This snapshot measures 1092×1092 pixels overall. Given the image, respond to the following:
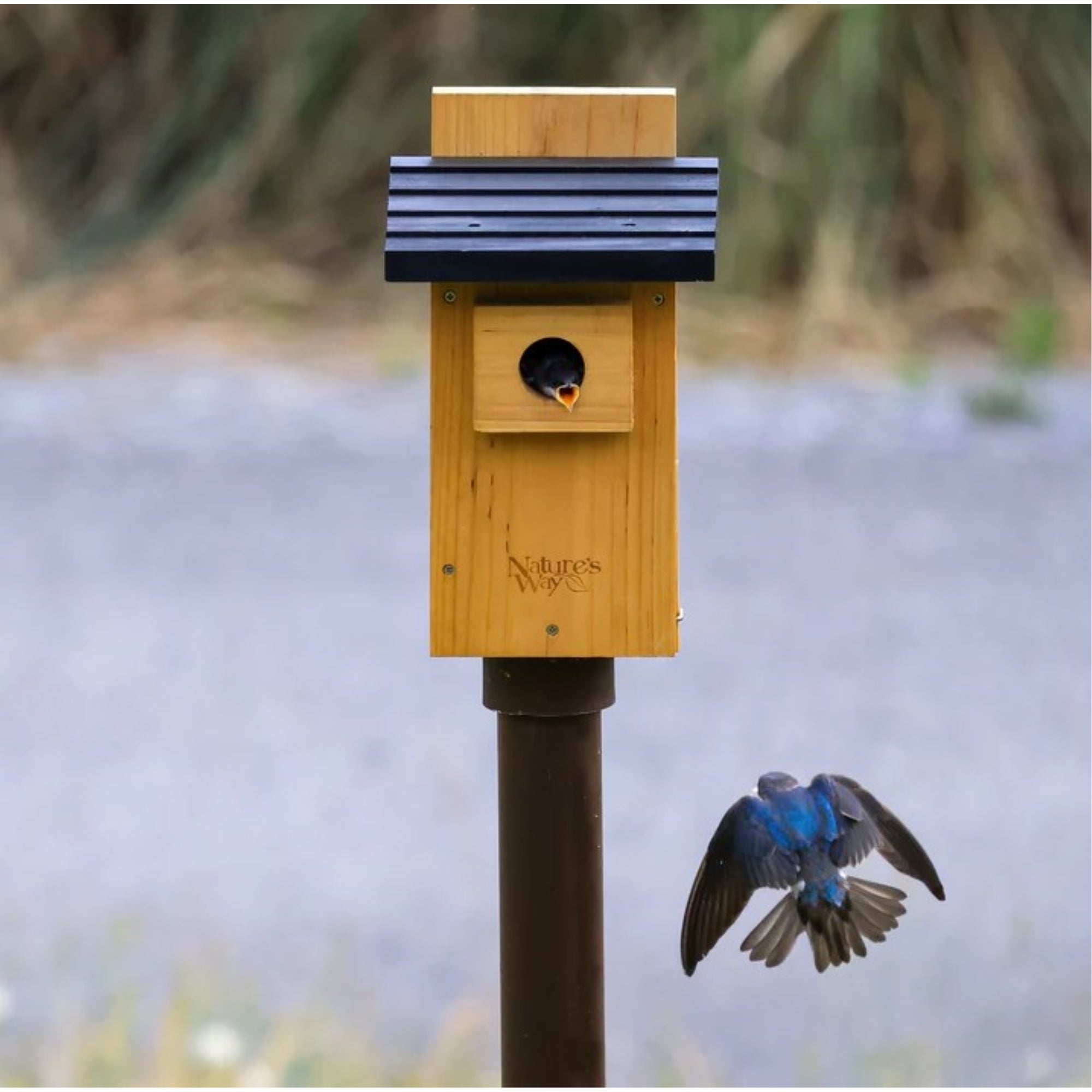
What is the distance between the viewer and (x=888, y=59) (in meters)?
6.45

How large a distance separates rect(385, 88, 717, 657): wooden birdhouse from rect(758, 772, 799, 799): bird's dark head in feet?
0.46

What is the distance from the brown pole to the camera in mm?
1717

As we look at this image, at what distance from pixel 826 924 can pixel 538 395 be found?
0.49m

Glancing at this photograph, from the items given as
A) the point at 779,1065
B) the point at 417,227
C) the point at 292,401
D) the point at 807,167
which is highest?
the point at 807,167

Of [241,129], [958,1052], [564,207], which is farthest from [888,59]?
[564,207]

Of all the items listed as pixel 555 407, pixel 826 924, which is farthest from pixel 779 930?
pixel 555 407

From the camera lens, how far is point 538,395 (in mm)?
1674

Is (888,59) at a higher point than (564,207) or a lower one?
higher

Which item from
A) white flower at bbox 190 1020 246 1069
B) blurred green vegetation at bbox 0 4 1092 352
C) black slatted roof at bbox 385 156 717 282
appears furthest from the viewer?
blurred green vegetation at bbox 0 4 1092 352

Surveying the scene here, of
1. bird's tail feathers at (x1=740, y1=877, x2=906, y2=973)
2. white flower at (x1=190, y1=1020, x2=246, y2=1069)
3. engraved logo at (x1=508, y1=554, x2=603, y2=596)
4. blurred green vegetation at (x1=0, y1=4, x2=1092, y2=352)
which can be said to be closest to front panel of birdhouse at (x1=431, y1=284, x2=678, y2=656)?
engraved logo at (x1=508, y1=554, x2=603, y2=596)

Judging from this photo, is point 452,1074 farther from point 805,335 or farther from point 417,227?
point 805,335

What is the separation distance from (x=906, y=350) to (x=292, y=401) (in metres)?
1.83

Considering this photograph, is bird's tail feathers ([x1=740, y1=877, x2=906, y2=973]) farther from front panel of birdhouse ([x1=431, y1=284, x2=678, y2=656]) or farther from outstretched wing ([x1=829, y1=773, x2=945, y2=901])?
front panel of birdhouse ([x1=431, y1=284, x2=678, y2=656])

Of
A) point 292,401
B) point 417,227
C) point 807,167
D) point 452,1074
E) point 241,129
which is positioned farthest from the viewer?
point 241,129
